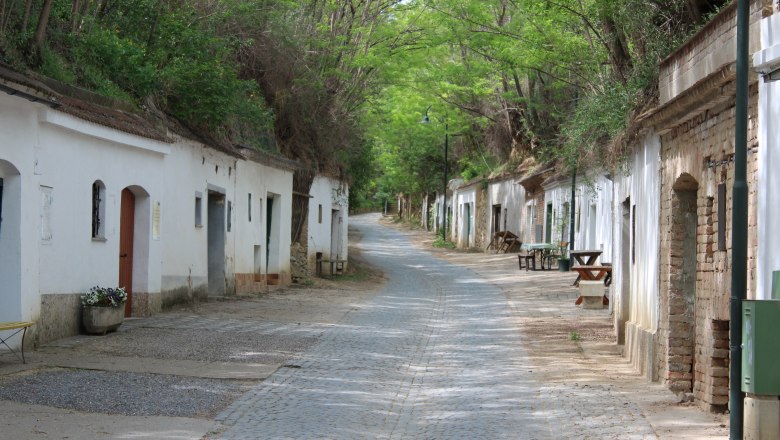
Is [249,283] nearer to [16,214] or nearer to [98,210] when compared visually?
[98,210]

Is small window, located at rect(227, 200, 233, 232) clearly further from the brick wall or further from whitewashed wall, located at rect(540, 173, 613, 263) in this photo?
the brick wall

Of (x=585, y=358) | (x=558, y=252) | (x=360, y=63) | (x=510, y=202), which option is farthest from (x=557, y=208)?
(x=585, y=358)

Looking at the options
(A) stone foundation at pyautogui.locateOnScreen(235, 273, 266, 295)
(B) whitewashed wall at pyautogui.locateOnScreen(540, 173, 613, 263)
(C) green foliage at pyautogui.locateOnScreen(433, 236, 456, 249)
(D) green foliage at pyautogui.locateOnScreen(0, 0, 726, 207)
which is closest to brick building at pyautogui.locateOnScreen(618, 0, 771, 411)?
(D) green foliage at pyautogui.locateOnScreen(0, 0, 726, 207)

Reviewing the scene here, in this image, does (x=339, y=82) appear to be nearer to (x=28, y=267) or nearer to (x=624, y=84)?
(x=624, y=84)

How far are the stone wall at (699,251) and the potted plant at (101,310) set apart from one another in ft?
24.0

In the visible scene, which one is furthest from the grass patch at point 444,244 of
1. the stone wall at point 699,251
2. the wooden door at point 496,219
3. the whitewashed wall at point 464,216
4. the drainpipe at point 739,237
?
the drainpipe at point 739,237

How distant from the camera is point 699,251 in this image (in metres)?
9.95

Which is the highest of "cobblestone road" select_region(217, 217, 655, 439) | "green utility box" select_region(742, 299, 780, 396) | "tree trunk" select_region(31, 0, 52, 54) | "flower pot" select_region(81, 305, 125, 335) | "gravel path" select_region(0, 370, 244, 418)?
"tree trunk" select_region(31, 0, 52, 54)

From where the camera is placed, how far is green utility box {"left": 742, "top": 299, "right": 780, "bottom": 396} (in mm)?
6852

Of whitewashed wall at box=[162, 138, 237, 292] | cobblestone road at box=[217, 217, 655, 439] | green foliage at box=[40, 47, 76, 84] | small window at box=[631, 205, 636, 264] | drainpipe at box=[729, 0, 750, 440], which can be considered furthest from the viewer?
whitewashed wall at box=[162, 138, 237, 292]

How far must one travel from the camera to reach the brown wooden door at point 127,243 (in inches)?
612

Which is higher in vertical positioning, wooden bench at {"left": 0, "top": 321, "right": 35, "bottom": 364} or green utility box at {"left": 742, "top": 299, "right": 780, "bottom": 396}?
green utility box at {"left": 742, "top": 299, "right": 780, "bottom": 396}

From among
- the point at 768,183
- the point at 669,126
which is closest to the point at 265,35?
the point at 669,126

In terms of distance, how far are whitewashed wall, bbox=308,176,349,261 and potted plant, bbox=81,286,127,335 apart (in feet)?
52.3
